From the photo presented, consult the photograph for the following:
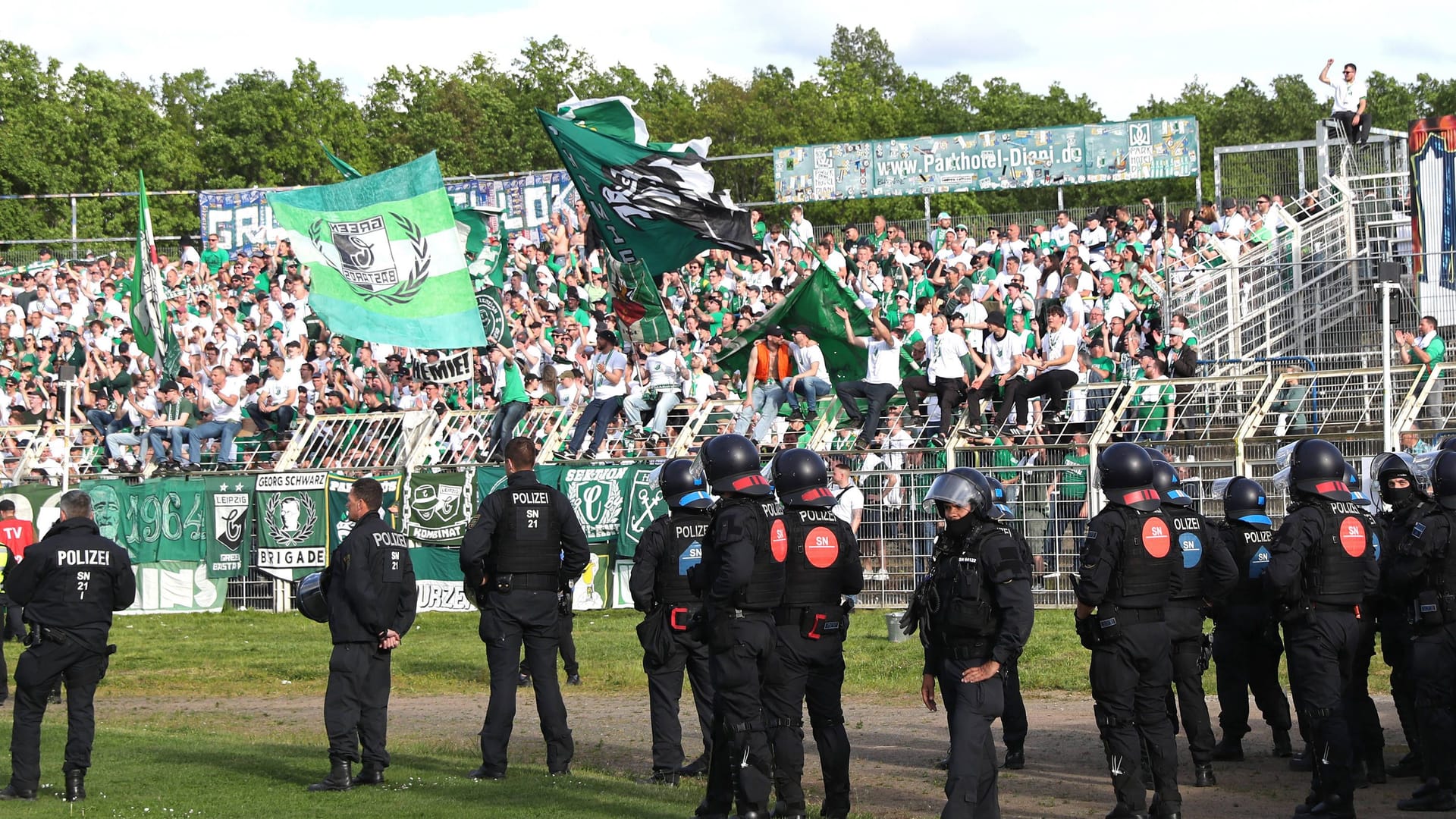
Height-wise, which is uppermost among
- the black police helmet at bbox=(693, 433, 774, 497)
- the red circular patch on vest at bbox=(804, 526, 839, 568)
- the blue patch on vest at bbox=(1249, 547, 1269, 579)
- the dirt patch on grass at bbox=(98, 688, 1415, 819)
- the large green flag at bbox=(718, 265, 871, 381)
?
the large green flag at bbox=(718, 265, 871, 381)

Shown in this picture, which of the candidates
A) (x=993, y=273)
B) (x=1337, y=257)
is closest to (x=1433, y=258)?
(x=1337, y=257)

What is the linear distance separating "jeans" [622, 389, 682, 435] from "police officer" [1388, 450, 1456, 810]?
12.9 metres

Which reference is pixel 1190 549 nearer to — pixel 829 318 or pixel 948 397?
pixel 948 397

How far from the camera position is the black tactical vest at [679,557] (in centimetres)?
1136

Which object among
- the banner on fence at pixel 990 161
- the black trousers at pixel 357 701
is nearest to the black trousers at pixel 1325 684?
the black trousers at pixel 357 701

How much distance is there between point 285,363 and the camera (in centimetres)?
2656

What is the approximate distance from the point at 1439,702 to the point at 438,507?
14977mm

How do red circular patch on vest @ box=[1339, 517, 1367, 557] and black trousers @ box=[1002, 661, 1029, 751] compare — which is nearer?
red circular patch on vest @ box=[1339, 517, 1367, 557]

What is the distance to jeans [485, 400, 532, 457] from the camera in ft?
74.3

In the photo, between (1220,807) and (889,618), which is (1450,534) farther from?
(889,618)

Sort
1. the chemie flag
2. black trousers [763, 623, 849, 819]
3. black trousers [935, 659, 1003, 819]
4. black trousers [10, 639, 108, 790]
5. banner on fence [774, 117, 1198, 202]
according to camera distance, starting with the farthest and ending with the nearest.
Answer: banner on fence [774, 117, 1198, 202]
the chemie flag
black trousers [10, 639, 108, 790]
black trousers [763, 623, 849, 819]
black trousers [935, 659, 1003, 819]

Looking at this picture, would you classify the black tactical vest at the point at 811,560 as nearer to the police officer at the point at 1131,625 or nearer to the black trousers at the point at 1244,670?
the police officer at the point at 1131,625

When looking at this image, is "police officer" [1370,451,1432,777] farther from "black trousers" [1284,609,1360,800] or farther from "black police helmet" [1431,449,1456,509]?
"black trousers" [1284,609,1360,800]

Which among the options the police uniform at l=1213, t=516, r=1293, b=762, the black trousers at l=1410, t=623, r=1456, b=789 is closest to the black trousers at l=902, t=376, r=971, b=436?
the police uniform at l=1213, t=516, r=1293, b=762
